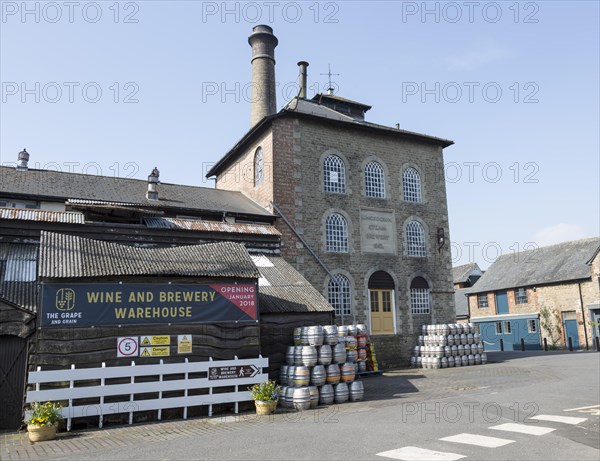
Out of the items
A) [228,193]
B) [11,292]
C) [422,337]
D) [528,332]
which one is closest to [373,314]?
[422,337]

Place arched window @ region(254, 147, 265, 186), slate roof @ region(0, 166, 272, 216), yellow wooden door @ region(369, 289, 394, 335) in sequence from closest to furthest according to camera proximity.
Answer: slate roof @ region(0, 166, 272, 216) → yellow wooden door @ region(369, 289, 394, 335) → arched window @ region(254, 147, 265, 186)

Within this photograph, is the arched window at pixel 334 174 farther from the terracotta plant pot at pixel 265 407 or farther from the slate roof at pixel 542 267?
the slate roof at pixel 542 267

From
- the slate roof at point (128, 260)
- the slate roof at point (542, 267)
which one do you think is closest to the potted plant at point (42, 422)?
the slate roof at point (128, 260)

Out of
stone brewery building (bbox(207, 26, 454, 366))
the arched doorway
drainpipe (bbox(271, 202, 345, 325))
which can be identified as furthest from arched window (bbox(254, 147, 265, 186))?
the arched doorway

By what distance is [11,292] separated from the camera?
12250mm

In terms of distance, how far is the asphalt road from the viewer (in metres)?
7.89

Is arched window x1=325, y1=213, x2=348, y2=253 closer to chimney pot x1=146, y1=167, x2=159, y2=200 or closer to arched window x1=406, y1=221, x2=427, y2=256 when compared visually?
arched window x1=406, y1=221, x2=427, y2=256

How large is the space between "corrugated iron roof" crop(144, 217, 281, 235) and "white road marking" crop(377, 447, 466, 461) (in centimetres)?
1239

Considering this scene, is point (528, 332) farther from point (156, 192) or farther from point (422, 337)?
point (156, 192)

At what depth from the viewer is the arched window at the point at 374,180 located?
24.1m

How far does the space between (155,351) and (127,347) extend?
66 centimetres

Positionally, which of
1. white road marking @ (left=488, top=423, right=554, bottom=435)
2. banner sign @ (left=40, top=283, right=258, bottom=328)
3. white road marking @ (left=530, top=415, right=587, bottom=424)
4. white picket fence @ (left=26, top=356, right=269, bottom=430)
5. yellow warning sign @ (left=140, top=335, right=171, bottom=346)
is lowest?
white road marking @ (left=530, top=415, right=587, bottom=424)

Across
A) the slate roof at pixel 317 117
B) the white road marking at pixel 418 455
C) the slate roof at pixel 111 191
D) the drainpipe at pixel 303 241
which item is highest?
the slate roof at pixel 317 117

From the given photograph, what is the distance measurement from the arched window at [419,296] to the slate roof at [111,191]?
8.21m
